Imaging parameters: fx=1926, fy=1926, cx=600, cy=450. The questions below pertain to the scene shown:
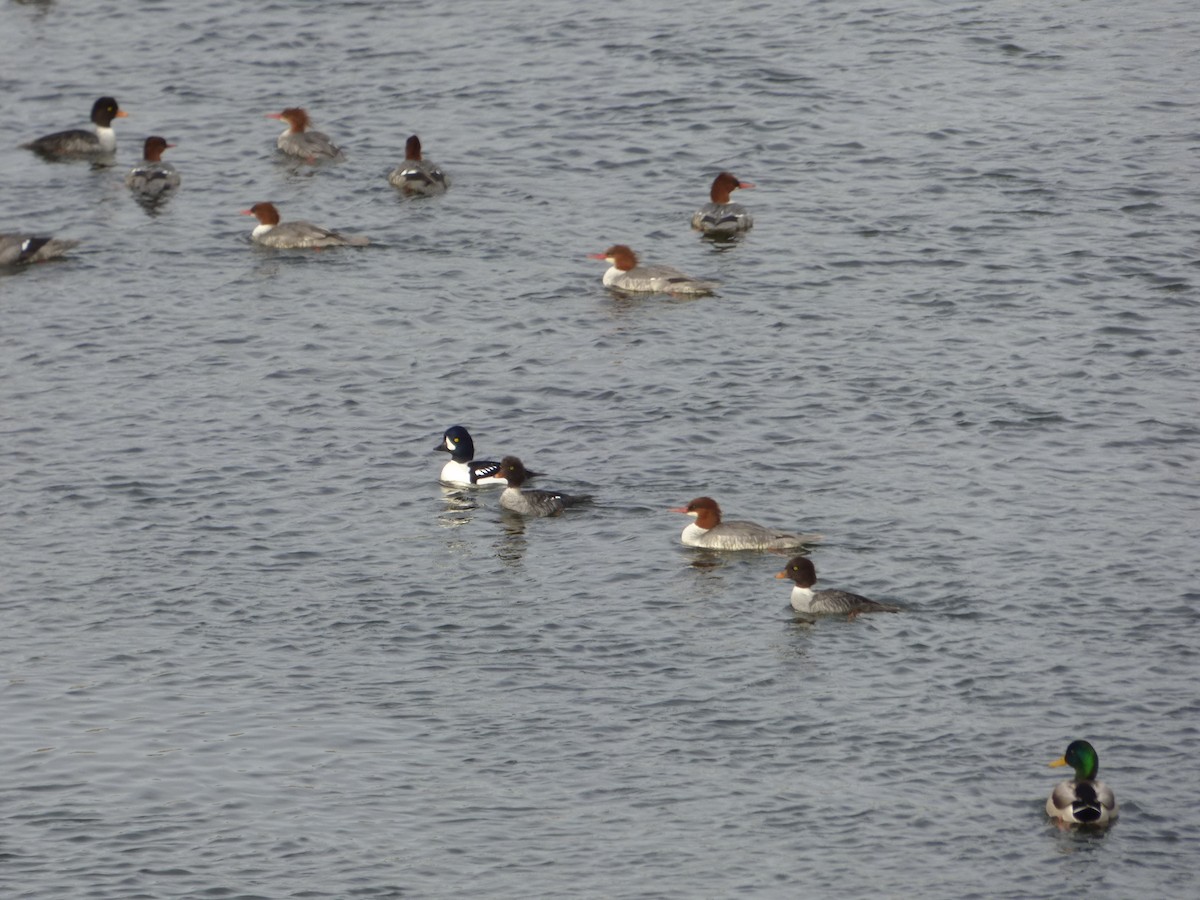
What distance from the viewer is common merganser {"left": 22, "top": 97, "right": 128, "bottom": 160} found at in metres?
36.7

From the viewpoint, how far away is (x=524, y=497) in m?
24.2

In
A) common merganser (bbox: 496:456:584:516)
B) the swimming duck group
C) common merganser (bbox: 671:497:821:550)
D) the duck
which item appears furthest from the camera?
common merganser (bbox: 496:456:584:516)

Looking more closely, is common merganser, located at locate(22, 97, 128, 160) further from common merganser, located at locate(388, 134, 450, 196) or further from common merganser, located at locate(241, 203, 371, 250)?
common merganser, located at locate(388, 134, 450, 196)

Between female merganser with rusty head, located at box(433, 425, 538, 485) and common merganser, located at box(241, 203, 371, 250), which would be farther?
common merganser, located at box(241, 203, 371, 250)

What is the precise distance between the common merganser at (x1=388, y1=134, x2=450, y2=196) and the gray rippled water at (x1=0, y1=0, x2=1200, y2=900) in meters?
0.54

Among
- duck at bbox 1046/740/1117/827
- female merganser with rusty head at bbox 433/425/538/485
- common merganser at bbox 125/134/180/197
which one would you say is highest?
common merganser at bbox 125/134/180/197

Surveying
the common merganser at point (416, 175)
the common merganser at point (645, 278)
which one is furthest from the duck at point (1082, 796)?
the common merganser at point (416, 175)

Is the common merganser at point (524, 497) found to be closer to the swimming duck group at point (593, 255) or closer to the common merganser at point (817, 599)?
the swimming duck group at point (593, 255)

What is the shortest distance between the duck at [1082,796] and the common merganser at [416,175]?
63.2ft

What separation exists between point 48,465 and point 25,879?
9348 millimetres

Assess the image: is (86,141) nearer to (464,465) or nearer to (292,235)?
(292,235)

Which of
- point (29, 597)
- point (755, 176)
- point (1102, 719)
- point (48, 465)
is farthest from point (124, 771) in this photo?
point (755, 176)

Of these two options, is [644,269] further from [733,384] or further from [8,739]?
[8,739]

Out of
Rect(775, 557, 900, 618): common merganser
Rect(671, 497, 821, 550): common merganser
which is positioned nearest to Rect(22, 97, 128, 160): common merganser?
Rect(671, 497, 821, 550): common merganser
